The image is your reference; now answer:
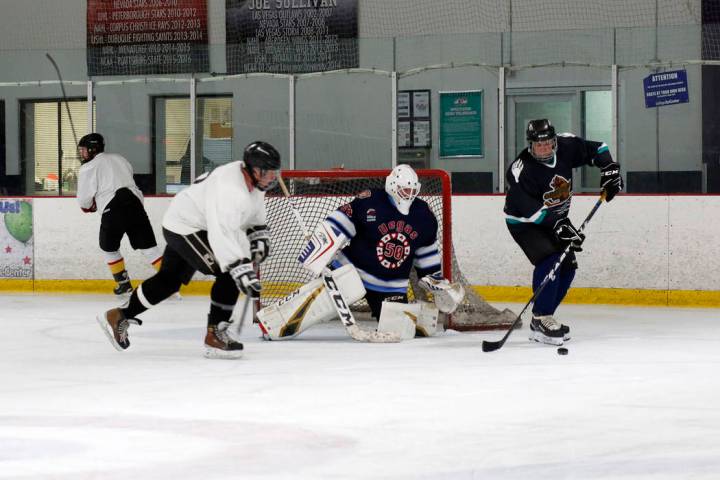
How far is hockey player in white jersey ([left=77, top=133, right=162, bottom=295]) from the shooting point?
7.30m

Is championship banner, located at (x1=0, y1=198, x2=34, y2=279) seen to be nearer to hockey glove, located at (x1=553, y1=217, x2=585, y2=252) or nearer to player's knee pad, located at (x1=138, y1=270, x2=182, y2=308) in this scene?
player's knee pad, located at (x1=138, y1=270, x2=182, y2=308)

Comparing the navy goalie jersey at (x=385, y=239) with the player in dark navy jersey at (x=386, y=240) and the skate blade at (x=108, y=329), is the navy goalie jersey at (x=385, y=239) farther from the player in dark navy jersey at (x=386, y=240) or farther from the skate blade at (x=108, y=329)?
the skate blade at (x=108, y=329)

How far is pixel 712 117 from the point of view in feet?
29.6

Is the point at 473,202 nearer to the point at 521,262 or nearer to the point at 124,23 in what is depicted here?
the point at 521,262

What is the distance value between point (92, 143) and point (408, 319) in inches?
112

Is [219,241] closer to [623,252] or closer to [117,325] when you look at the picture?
[117,325]

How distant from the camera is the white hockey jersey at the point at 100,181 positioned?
24.0 ft

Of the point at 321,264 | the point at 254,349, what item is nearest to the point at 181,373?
the point at 254,349

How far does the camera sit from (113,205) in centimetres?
730

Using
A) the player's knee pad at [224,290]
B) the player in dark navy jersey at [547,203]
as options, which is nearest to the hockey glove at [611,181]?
the player in dark navy jersey at [547,203]

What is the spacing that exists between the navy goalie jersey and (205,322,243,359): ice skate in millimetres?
803

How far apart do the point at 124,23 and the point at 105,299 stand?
355cm

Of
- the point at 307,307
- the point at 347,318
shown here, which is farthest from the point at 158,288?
the point at 347,318

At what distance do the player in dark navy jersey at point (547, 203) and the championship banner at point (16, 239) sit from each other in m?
3.94
